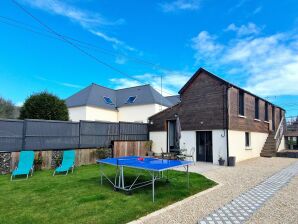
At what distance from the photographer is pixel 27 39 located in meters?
15.5

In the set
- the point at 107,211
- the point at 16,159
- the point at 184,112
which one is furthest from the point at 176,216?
the point at 184,112

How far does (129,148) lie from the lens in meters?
17.3

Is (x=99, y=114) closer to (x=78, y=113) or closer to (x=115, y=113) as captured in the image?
(x=78, y=113)

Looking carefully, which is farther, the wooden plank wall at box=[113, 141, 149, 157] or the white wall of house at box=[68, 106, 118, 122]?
the white wall of house at box=[68, 106, 118, 122]

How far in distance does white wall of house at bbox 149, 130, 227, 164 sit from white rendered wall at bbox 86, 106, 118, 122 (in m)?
10.2

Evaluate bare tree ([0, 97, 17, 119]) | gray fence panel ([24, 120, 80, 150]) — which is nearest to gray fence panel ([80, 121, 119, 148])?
gray fence panel ([24, 120, 80, 150])

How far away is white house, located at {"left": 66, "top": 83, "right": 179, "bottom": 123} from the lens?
28.0m

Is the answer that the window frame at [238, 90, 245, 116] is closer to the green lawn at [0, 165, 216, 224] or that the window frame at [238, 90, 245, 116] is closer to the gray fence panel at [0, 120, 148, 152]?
the gray fence panel at [0, 120, 148, 152]

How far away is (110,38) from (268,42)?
1208 centimetres

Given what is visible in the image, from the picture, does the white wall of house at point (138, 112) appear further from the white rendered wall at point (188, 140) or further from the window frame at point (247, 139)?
the window frame at point (247, 139)

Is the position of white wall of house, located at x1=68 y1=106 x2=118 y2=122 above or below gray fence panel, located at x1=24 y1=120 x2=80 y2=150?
above

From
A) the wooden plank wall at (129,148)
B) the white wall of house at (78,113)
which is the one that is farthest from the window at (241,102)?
the white wall of house at (78,113)

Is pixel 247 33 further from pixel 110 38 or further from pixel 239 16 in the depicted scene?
pixel 110 38

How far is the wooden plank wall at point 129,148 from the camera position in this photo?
53.3 feet
